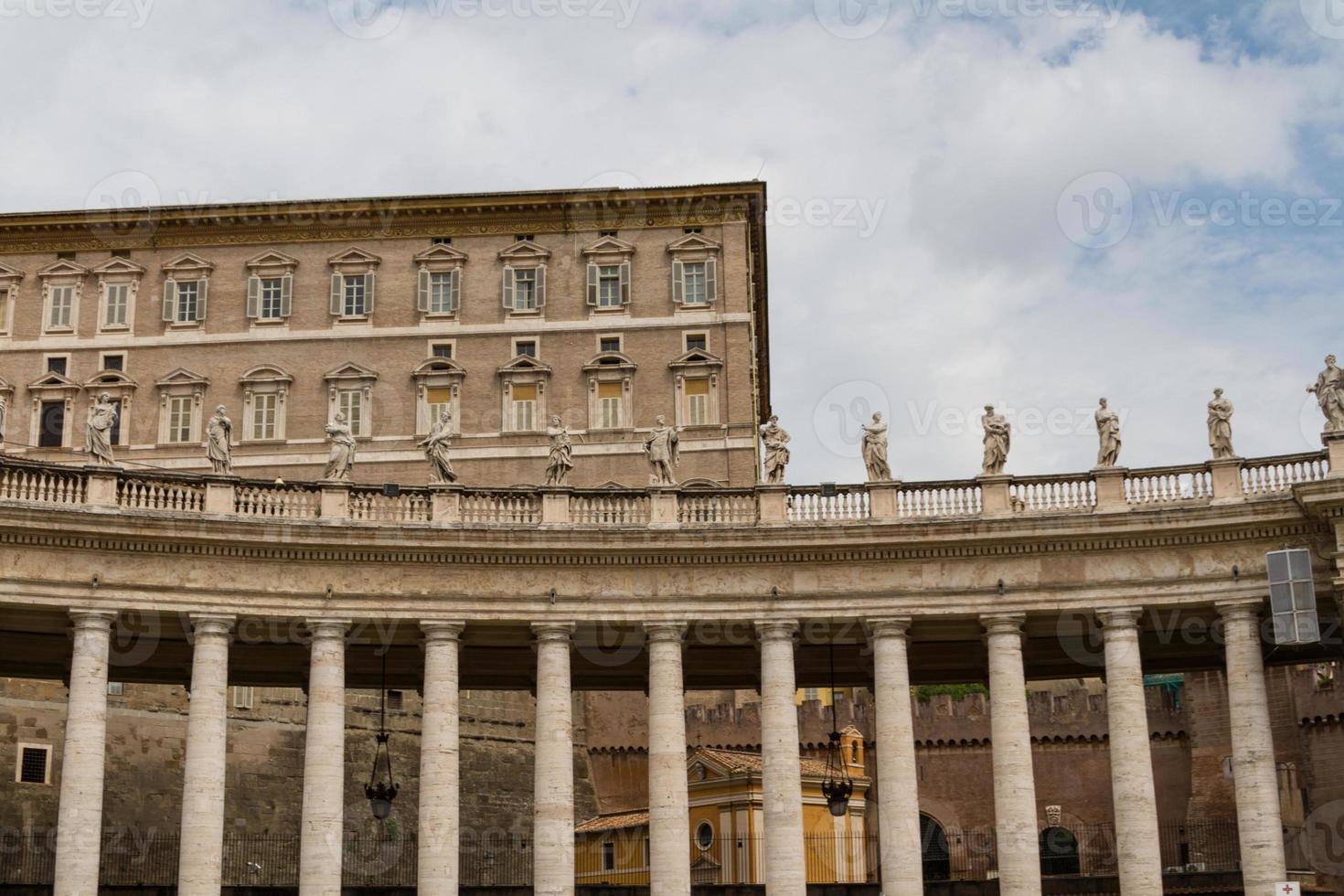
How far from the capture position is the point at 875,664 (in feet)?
152

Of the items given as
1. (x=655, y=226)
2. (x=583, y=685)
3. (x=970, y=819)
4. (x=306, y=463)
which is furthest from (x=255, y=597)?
(x=970, y=819)

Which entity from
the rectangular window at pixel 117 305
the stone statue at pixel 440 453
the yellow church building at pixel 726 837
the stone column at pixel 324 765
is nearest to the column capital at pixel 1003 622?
the stone statue at pixel 440 453

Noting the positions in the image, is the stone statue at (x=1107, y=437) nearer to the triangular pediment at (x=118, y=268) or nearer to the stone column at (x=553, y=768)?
the stone column at (x=553, y=768)

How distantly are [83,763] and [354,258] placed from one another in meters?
44.9

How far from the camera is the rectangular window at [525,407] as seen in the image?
8262 centimetres

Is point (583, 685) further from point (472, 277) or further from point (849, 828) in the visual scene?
point (472, 277)

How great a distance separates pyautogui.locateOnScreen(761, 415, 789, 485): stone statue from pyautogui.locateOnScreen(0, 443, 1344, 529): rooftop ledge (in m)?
0.52

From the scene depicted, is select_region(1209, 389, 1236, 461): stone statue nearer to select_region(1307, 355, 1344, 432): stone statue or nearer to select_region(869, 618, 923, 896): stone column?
select_region(1307, 355, 1344, 432): stone statue

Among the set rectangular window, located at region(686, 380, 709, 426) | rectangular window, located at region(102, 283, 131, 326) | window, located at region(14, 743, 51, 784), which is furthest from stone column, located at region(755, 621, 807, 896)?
rectangular window, located at region(102, 283, 131, 326)

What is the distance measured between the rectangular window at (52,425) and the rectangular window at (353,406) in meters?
12.7

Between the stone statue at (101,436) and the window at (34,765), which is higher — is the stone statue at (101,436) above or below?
above

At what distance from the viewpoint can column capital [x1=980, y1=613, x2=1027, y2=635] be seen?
151ft

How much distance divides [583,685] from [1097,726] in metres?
43.5

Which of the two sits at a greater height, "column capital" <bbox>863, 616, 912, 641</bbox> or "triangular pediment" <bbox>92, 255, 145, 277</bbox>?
"triangular pediment" <bbox>92, 255, 145, 277</bbox>
